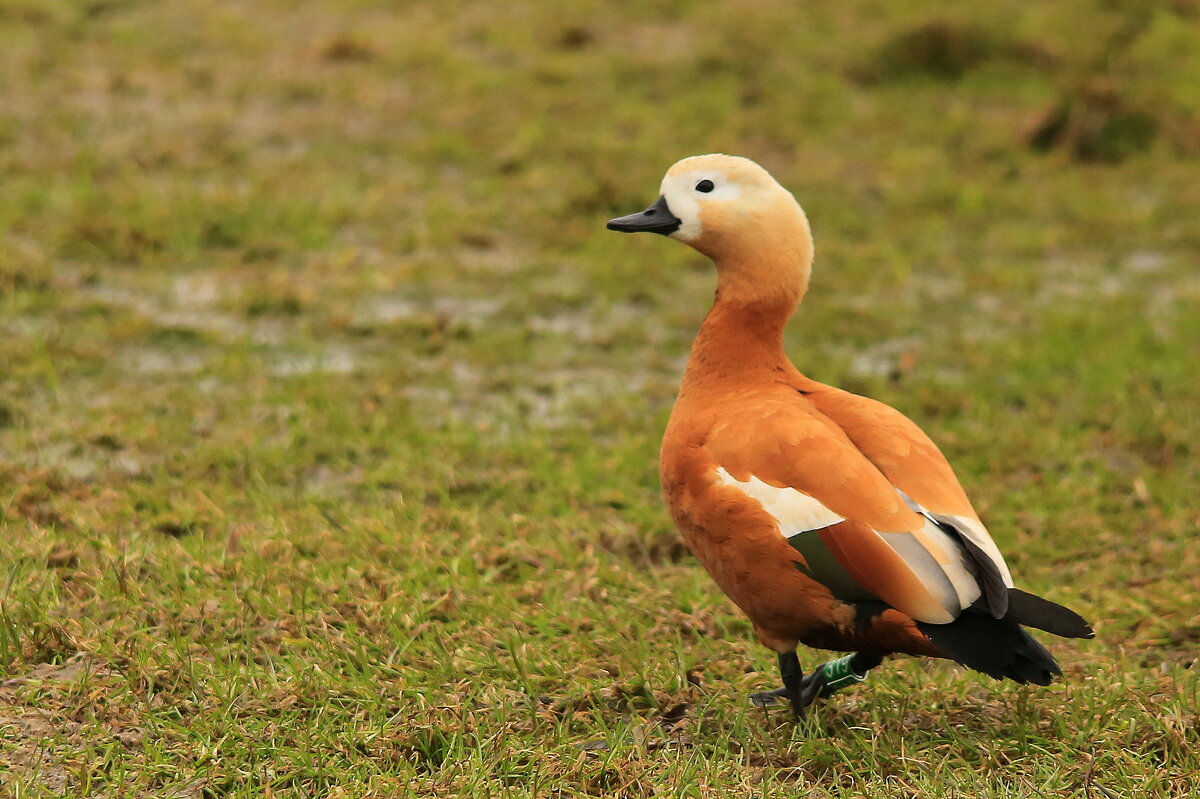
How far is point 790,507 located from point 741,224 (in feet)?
2.88

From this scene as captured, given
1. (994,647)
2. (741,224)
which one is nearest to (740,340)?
(741,224)

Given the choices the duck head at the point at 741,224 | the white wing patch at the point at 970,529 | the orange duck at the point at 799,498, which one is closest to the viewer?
the orange duck at the point at 799,498

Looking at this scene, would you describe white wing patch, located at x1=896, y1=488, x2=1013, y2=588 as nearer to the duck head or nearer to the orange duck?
the orange duck

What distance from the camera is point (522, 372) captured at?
6.64m

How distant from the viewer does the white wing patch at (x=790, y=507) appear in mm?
3457

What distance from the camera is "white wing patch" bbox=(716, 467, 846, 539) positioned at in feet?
11.3

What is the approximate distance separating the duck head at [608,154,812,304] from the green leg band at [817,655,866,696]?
1025mm

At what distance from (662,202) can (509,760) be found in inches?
64.1

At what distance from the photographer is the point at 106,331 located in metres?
6.61

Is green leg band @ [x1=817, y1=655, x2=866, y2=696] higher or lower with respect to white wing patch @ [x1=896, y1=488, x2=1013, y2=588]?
lower

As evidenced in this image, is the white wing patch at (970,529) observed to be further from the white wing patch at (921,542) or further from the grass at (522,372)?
the grass at (522,372)

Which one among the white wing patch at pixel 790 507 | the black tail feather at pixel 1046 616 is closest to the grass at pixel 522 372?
the black tail feather at pixel 1046 616

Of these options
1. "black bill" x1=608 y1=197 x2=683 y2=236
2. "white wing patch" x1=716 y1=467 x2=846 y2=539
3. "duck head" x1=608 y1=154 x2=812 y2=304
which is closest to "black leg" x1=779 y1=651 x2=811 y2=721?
"white wing patch" x1=716 y1=467 x2=846 y2=539

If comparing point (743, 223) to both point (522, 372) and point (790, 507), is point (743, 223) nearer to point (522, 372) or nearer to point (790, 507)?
point (790, 507)
